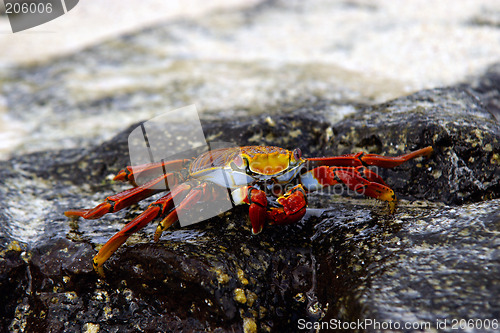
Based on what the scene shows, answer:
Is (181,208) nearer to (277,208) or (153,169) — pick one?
(277,208)

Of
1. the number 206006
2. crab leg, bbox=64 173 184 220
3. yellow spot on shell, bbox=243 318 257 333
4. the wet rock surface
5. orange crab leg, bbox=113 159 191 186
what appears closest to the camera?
the wet rock surface

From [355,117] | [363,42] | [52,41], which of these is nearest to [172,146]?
[355,117]

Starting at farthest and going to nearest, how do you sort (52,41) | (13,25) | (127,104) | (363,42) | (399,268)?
(13,25)
(52,41)
(363,42)
(127,104)
(399,268)

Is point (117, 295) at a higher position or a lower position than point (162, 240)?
lower

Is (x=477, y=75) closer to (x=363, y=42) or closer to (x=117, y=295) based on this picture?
(x=363, y=42)

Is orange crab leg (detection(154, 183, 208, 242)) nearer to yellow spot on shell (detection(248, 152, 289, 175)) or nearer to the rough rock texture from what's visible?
the rough rock texture

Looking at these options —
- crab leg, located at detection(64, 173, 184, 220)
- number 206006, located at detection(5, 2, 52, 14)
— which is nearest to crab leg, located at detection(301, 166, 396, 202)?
crab leg, located at detection(64, 173, 184, 220)
